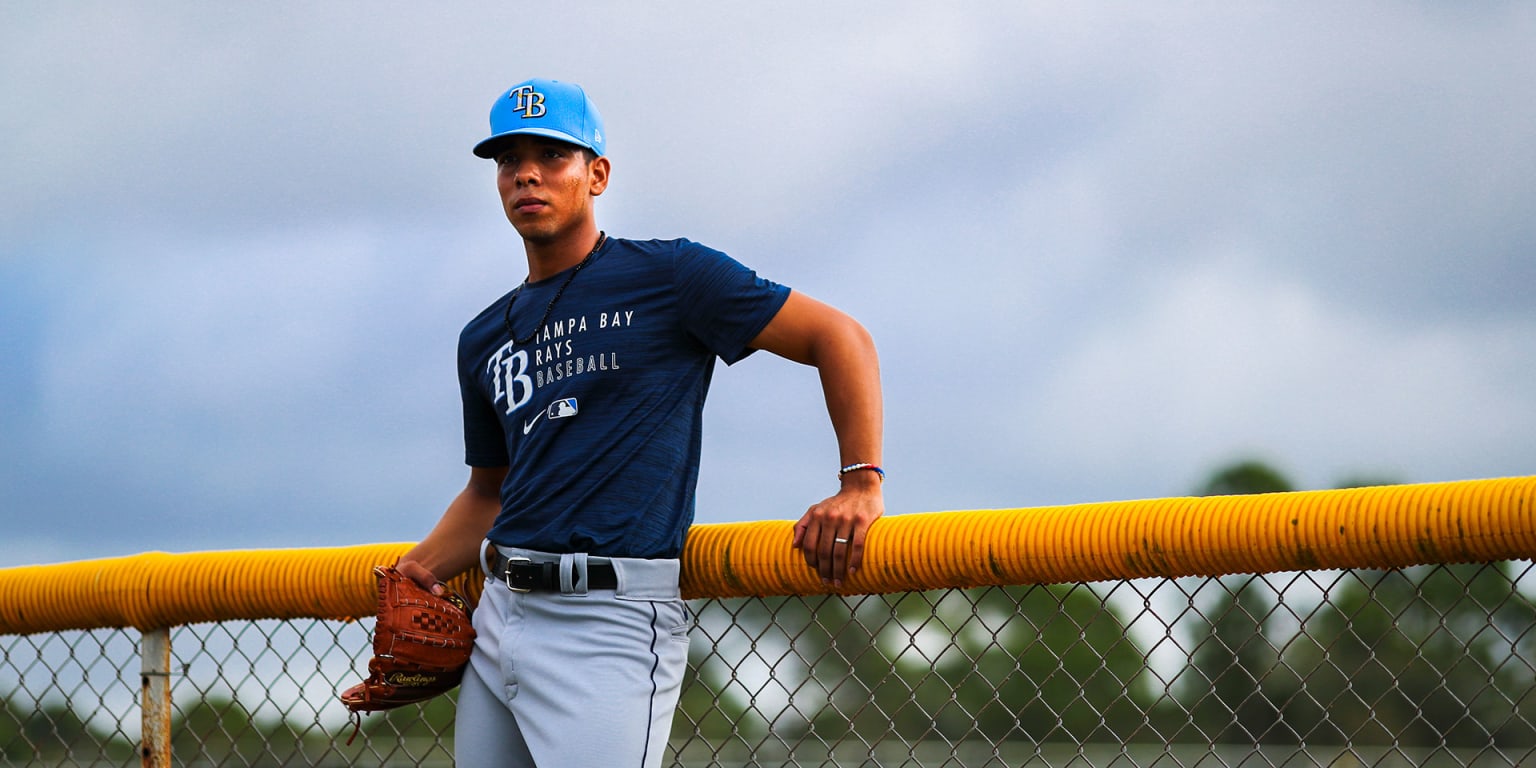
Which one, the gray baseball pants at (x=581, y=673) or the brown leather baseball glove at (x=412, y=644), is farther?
the brown leather baseball glove at (x=412, y=644)

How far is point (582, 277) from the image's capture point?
297 centimetres

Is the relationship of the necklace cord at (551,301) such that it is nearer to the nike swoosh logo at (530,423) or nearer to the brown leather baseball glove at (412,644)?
the nike swoosh logo at (530,423)

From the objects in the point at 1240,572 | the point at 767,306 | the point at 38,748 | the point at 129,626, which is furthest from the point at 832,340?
the point at 38,748

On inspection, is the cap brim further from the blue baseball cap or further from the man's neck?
the man's neck

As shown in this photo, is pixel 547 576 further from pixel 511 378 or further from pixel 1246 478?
pixel 1246 478

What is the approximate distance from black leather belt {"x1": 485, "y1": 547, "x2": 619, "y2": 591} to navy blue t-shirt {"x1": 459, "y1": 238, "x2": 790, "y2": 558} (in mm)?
42

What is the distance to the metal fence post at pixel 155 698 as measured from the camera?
3689mm

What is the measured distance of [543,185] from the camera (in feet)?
9.79

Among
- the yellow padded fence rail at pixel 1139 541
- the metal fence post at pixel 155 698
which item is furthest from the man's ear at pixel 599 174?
the metal fence post at pixel 155 698

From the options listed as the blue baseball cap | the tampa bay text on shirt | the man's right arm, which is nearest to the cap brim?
the blue baseball cap

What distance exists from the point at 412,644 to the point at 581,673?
1.35ft

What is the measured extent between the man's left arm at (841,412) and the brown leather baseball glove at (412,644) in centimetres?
76

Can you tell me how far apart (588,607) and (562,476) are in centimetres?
27

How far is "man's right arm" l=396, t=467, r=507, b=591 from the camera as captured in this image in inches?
122
